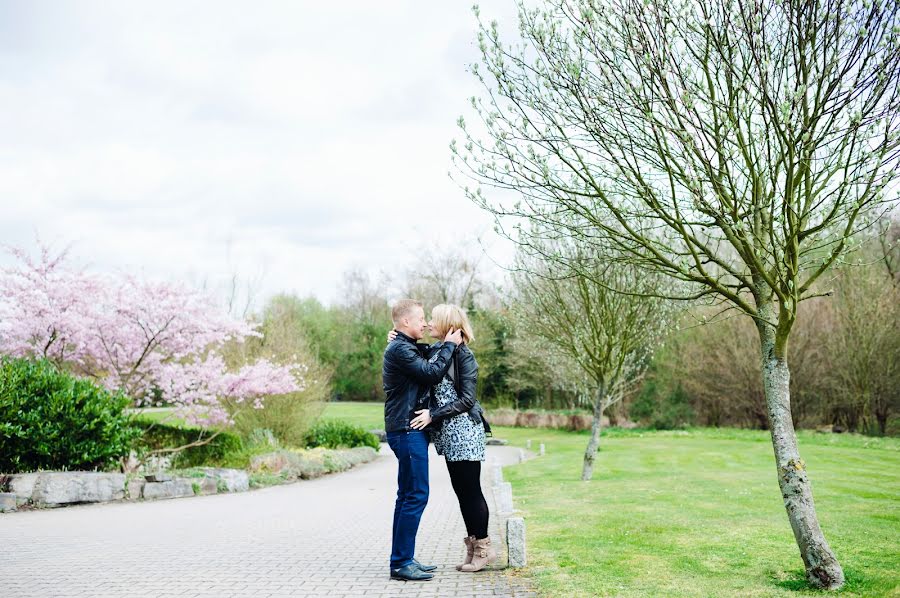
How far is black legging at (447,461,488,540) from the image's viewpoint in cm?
578

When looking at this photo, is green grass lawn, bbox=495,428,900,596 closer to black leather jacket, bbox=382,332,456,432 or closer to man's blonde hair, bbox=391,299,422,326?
black leather jacket, bbox=382,332,456,432

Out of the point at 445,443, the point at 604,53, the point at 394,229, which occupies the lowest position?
the point at 445,443

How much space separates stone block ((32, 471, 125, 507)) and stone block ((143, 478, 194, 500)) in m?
0.49

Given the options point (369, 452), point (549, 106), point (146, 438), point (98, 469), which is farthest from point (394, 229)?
point (549, 106)

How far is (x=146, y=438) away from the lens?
1702 cm

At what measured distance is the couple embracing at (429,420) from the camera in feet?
18.7

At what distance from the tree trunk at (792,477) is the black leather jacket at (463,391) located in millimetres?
2262

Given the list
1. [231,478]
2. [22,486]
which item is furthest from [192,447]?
[22,486]

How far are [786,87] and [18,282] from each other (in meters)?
14.3

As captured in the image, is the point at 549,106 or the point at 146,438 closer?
the point at 549,106

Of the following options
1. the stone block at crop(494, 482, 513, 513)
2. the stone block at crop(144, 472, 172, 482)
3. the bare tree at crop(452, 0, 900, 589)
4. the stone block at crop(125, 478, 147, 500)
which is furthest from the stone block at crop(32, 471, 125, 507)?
the bare tree at crop(452, 0, 900, 589)

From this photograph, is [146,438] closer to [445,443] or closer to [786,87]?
[445,443]

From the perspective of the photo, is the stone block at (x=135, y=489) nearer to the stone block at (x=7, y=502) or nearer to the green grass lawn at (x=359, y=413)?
the stone block at (x=7, y=502)

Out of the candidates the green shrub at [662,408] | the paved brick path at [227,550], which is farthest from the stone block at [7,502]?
the green shrub at [662,408]
